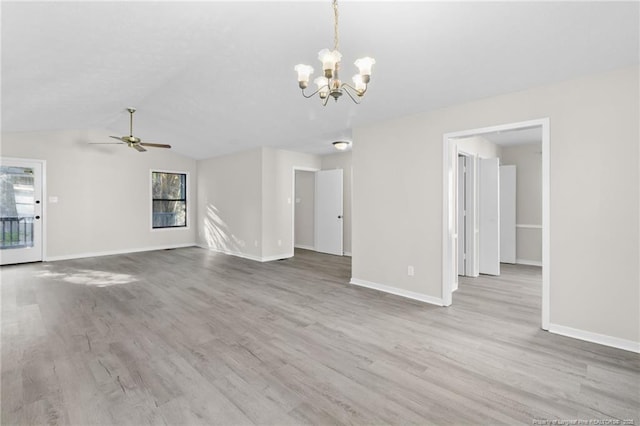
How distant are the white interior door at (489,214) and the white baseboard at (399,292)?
2.16 meters

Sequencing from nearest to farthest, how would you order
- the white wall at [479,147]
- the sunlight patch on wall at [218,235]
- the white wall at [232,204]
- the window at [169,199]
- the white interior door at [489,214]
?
the white wall at [479,147] → the white interior door at [489,214] → the white wall at [232,204] → the sunlight patch on wall at [218,235] → the window at [169,199]

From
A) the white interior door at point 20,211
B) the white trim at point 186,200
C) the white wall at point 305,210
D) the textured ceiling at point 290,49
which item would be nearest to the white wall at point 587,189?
the textured ceiling at point 290,49

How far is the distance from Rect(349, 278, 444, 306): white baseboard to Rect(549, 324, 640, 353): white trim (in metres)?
1.16

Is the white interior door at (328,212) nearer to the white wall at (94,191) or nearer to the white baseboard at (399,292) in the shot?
the white baseboard at (399,292)

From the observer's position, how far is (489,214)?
550 cm

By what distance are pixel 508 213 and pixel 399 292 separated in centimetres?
383

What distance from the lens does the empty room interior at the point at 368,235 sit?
2064 mm

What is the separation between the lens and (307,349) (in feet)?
8.74

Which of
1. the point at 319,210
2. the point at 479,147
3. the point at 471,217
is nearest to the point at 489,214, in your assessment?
the point at 471,217

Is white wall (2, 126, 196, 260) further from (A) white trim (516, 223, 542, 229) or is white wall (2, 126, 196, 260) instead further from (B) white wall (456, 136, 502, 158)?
(A) white trim (516, 223, 542, 229)

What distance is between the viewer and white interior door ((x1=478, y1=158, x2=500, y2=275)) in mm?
5348

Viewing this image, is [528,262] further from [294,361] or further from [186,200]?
[186,200]

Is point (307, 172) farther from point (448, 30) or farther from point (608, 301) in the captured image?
point (608, 301)

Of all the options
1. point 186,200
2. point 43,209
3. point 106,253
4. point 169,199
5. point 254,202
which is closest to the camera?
point 43,209
